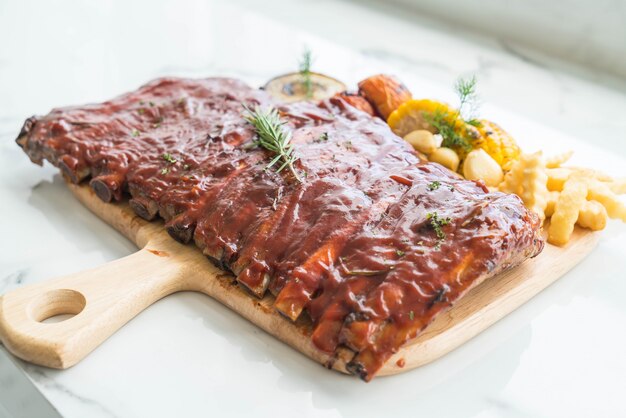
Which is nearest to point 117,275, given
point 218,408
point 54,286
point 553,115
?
point 54,286

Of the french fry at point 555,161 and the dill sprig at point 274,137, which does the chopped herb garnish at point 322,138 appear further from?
the french fry at point 555,161

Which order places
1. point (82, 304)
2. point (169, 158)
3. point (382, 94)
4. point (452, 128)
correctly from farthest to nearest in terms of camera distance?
1. point (382, 94)
2. point (452, 128)
3. point (169, 158)
4. point (82, 304)

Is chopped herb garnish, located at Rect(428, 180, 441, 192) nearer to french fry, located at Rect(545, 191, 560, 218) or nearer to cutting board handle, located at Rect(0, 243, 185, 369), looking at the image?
french fry, located at Rect(545, 191, 560, 218)

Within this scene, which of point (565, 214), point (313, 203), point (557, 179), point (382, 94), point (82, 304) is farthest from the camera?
point (382, 94)

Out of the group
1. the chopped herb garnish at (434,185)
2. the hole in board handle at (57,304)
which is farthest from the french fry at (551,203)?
the hole in board handle at (57,304)

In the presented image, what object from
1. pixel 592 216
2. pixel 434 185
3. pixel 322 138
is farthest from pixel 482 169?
pixel 322 138

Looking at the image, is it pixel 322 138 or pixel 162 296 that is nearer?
pixel 162 296

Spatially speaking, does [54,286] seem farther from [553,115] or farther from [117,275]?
[553,115]

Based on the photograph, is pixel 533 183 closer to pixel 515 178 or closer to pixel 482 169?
pixel 515 178
